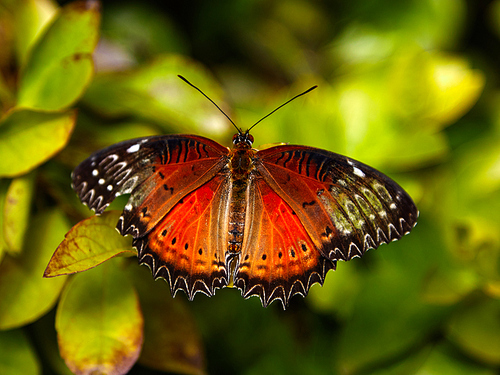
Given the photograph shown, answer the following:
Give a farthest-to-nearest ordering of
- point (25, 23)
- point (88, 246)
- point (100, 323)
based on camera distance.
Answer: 1. point (25, 23)
2. point (100, 323)
3. point (88, 246)

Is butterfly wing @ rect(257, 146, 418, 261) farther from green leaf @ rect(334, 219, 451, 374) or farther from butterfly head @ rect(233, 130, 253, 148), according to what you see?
green leaf @ rect(334, 219, 451, 374)

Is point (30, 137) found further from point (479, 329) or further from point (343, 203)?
point (479, 329)

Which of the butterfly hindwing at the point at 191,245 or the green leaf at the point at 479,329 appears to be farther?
the green leaf at the point at 479,329

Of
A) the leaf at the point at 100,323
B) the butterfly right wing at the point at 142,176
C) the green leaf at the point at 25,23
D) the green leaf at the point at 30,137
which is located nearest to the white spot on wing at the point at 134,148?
the butterfly right wing at the point at 142,176

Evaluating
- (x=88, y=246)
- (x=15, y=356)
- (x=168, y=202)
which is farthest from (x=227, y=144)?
(x=15, y=356)

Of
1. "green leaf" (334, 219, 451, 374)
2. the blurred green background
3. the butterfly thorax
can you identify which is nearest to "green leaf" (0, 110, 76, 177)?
the blurred green background

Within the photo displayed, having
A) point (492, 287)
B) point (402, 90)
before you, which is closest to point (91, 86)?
point (402, 90)

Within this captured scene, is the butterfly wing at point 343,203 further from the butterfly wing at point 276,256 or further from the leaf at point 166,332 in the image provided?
the leaf at point 166,332
